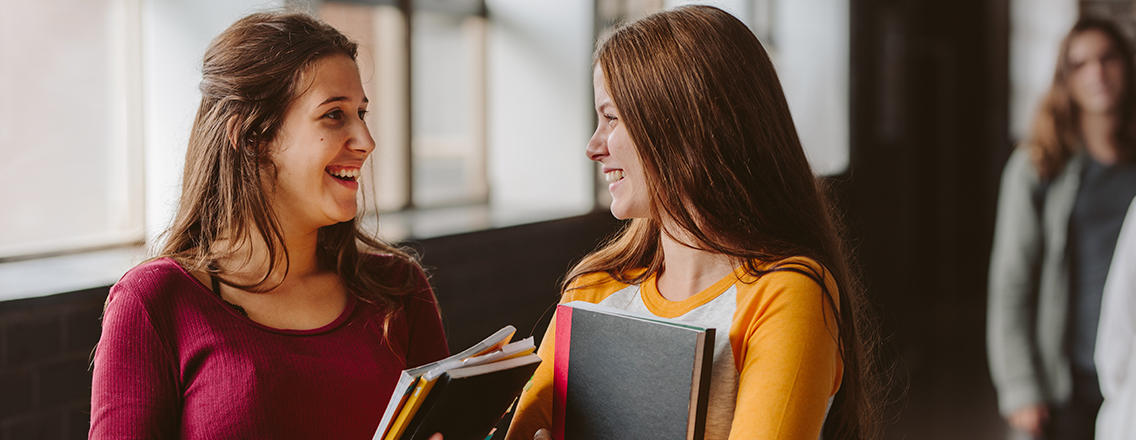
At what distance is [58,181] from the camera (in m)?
2.36

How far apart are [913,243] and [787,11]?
78.7 inches

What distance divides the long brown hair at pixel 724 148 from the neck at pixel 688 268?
0.07ft

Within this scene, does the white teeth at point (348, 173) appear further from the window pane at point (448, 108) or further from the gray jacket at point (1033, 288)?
the gray jacket at point (1033, 288)

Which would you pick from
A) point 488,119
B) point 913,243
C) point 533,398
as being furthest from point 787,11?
point 533,398

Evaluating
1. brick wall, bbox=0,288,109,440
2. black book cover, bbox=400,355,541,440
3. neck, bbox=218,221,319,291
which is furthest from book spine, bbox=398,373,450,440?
brick wall, bbox=0,288,109,440

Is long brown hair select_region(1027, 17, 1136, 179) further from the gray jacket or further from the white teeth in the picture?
the white teeth

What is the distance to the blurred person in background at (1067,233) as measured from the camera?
2.95 metres

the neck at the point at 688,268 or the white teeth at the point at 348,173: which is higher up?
the white teeth at the point at 348,173

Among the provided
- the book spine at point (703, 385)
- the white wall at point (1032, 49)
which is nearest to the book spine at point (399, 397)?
the book spine at point (703, 385)

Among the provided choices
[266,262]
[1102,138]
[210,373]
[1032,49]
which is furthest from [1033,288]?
[210,373]

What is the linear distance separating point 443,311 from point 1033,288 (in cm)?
229

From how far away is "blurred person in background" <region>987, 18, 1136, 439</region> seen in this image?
2945mm

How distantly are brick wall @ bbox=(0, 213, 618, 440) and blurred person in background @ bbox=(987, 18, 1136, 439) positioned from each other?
184cm

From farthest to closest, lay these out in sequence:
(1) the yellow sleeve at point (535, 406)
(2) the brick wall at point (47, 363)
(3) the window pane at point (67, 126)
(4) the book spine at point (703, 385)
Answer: (3) the window pane at point (67, 126), (2) the brick wall at point (47, 363), (1) the yellow sleeve at point (535, 406), (4) the book spine at point (703, 385)
